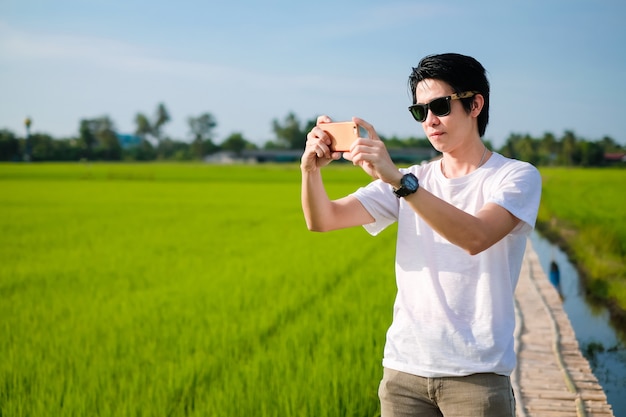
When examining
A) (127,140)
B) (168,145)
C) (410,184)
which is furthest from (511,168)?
(127,140)

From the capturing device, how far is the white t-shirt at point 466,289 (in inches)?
62.1

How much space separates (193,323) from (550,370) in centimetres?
242

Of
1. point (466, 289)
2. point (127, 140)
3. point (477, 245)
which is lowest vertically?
point (466, 289)

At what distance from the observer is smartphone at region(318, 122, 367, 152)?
1.52 metres

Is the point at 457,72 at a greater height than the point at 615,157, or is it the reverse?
the point at 457,72

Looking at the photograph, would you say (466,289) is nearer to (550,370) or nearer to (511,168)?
(511,168)

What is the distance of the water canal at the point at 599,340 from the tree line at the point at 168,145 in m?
19.5

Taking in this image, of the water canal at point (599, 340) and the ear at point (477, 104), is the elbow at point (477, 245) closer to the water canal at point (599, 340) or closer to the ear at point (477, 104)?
the ear at point (477, 104)

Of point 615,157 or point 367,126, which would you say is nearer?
point 367,126

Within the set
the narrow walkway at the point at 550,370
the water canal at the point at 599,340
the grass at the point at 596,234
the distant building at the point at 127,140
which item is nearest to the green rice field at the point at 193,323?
the narrow walkway at the point at 550,370

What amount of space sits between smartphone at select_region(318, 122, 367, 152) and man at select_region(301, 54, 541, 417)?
16 millimetres

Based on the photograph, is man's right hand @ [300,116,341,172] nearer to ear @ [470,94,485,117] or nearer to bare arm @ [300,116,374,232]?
bare arm @ [300,116,374,232]

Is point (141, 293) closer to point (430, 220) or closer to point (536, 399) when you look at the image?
point (536, 399)

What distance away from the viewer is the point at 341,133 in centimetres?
156
